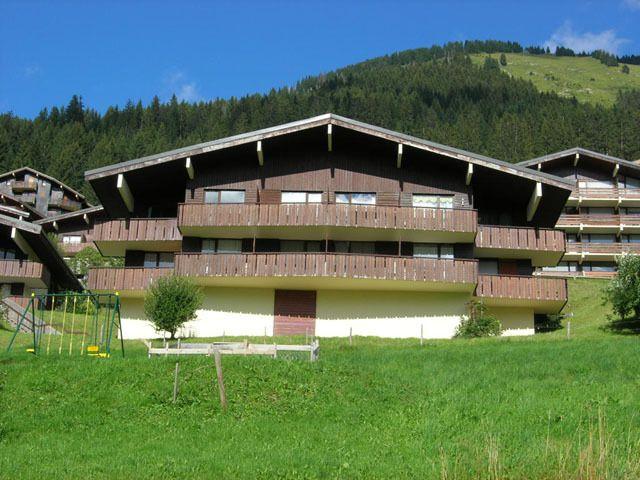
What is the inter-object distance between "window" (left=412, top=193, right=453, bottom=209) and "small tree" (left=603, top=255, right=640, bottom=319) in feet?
27.1

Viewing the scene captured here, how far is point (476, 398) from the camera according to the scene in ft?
57.3

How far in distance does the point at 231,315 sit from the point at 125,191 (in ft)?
24.9

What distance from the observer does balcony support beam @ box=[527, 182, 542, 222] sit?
34.1m

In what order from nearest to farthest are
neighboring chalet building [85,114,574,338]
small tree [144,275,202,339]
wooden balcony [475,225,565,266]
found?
small tree [144,275,202,339]
neighboring chalet building [85,114,574,338]
wooden balcony [475,225,565,266]

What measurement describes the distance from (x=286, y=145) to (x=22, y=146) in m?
72.7

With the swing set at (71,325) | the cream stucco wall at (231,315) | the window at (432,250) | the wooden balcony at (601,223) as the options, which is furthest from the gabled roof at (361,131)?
the wooden balcony at (601,223)

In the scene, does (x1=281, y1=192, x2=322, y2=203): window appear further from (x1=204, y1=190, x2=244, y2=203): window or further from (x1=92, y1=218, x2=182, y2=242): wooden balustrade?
(x1=92, y1=218, x2=182, y2=242): wooden balustrade

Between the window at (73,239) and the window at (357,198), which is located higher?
the window at (73,239)

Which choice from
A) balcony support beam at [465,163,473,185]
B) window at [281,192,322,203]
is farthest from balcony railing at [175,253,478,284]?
balcony support beam at [465,163,473,185]

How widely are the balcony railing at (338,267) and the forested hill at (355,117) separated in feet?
186

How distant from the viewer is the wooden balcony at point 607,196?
52625mm

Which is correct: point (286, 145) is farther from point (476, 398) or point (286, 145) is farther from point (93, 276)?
point (476, 398)

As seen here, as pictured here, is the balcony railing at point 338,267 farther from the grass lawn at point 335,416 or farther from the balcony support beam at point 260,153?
the grass lawn at point 335,416

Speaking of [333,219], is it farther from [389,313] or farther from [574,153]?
[574,153]
